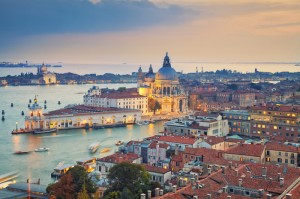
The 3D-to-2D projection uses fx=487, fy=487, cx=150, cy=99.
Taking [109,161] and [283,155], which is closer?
[109,161]

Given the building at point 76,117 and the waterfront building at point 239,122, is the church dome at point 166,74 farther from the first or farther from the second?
the waterfront building at point 239,122

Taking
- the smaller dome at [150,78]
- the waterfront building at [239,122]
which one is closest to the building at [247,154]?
the waterfront building at [239,122]

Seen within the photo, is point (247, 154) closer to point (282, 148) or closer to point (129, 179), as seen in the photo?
point (282, 148)

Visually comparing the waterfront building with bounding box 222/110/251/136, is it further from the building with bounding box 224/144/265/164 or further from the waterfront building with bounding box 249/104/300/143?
the building with bounding box 224/144/265/164

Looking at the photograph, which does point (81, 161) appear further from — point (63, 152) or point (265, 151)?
point (265, 151)

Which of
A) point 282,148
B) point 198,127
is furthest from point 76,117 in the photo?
point 282,148
